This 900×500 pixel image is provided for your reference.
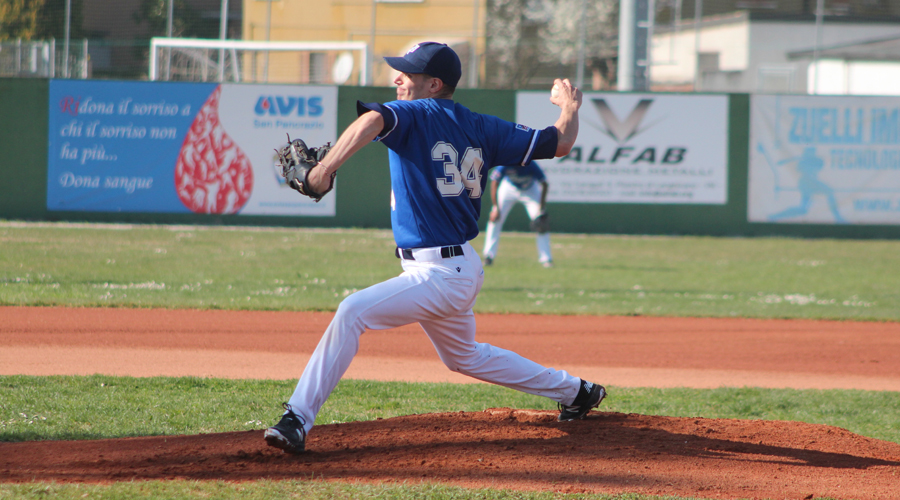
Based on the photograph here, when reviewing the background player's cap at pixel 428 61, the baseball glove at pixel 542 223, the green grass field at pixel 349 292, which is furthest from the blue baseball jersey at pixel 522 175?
the background player's cap at pixel 428 61

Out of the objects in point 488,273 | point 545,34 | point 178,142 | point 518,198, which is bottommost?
point 488,273

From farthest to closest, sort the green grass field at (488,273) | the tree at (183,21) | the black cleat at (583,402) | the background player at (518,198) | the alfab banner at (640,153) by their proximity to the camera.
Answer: the tree at (183,21) → the alfab banner at (640,153) → the background player at (518,198) → the green grass field at (488,273) → the black cleat at (583,402)

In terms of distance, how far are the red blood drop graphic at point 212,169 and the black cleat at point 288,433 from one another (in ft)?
50.5

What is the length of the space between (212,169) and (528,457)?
15.6 metres

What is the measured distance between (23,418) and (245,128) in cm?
1445

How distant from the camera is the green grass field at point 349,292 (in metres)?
4.77

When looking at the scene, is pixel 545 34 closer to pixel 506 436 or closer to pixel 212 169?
pixel 212 169

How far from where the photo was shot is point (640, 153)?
1903 cm

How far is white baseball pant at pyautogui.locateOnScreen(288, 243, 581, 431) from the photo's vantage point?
3.77m

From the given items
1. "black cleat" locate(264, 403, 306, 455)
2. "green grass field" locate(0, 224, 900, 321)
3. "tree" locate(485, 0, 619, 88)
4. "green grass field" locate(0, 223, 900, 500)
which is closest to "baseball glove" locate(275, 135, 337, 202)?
"black cleat" locate(264, 403, 306, 455)

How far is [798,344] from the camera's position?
8266mm

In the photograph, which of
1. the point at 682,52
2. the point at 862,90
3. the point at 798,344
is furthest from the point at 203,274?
the point at 862,90

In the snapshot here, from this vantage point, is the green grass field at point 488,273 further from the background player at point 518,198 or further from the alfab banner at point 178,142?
the alfab banner at point 178,142

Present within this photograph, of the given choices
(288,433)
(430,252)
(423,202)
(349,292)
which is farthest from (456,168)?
(349,292)
